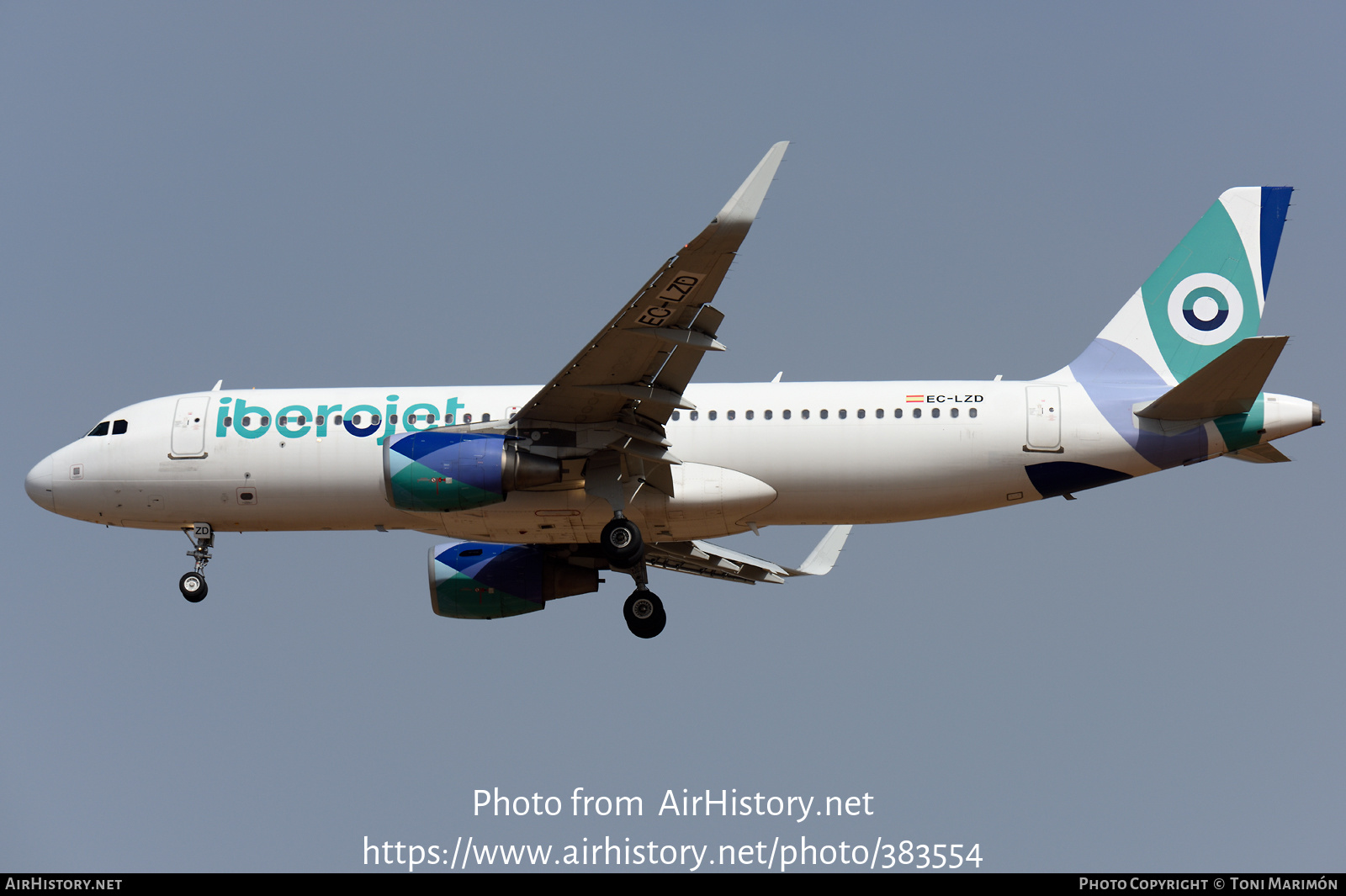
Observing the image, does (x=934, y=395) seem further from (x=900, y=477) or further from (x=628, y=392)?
(x=628, y=392)

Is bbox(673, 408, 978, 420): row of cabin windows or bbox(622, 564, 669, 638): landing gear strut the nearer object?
bbox(673, 408, 978, 420): row of cabin windows

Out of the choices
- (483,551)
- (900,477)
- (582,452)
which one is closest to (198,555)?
(483,551)

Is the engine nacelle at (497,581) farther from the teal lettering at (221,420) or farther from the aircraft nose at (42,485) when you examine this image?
the aircraft nose at (42,485)

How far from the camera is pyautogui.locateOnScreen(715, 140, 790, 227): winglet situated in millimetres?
23953

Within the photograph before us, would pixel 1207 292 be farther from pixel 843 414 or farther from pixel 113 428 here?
pixel 113 428

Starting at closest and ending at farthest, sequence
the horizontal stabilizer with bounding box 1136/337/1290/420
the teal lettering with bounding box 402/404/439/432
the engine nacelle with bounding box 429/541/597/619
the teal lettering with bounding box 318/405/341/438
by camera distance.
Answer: the horizontal stabilizer with bounding box 1136/337/1290/420 < the teal lettering with bounding box 402/404/439/432 < the teal lettering with bounding box 318/405/341/438 < the engine nacelle with bounding box 429/541/597/619

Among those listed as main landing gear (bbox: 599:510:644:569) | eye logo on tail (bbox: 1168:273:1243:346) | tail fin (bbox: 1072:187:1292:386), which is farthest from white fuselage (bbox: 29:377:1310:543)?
eye logo on tail (bbox: 1168:273:1243:346)

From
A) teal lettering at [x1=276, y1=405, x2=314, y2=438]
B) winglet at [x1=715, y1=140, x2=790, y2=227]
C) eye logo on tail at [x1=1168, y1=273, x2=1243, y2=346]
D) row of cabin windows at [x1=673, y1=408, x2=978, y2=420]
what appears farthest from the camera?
eye logo on tail at [x1=1168, y1=273, x2=1243, y2=346]

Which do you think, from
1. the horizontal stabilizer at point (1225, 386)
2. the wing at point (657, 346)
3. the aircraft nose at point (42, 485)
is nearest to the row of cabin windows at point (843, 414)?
the wing at point (657, 346)

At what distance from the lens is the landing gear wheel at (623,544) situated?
2908 cm

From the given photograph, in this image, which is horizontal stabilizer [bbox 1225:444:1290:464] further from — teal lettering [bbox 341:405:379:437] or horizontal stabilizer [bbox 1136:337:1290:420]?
teal lettering [bbox 341:405:379:437]

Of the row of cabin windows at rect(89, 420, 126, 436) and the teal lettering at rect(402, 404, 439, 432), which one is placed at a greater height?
the row of cabin windows at rect(89, 420, 126, 436)

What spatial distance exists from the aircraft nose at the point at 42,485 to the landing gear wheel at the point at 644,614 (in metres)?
11.6

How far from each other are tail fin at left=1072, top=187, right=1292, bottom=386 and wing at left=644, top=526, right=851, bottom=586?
7730 mm
